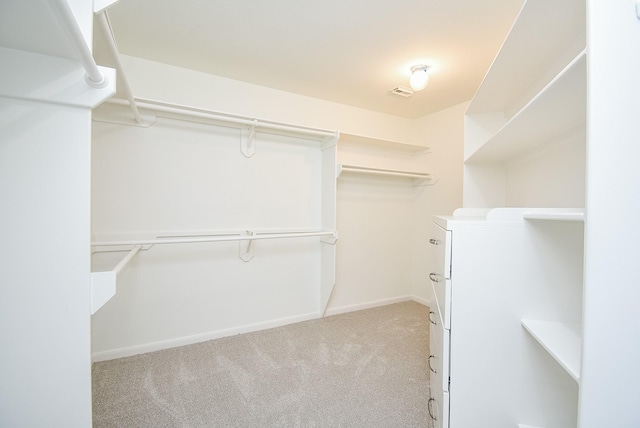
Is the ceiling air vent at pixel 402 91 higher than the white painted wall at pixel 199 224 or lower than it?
higher

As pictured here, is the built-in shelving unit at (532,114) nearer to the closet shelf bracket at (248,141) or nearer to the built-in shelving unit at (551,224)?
the built-in shelving unit at (551,224)

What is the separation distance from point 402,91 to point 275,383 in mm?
2703

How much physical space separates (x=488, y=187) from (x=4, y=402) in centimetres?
266

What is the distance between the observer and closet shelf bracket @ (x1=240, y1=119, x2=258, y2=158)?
7.50ft

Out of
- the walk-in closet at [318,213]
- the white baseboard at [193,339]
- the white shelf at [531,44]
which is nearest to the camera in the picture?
the walk-in closet at [318,213]

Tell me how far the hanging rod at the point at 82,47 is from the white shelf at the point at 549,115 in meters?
1.25

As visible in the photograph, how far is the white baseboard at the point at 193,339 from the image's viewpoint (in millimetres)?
1895

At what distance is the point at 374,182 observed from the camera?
302 centimetres

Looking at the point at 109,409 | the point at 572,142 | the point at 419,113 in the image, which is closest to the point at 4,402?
the point at 109,409

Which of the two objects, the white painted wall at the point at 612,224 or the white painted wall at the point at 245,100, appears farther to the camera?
the white painted wall at the point at 245,100

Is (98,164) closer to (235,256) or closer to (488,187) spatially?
(235,256)

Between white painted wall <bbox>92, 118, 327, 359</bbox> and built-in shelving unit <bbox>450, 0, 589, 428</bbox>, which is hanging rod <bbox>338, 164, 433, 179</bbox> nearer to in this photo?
white painted wall <bbox>92, 118, 327, 359</bbox>

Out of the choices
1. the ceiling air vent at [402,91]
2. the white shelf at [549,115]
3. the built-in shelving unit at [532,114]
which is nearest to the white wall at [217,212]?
the ceiling air vent at [402,91]

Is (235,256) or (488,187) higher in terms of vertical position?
(488,187)
